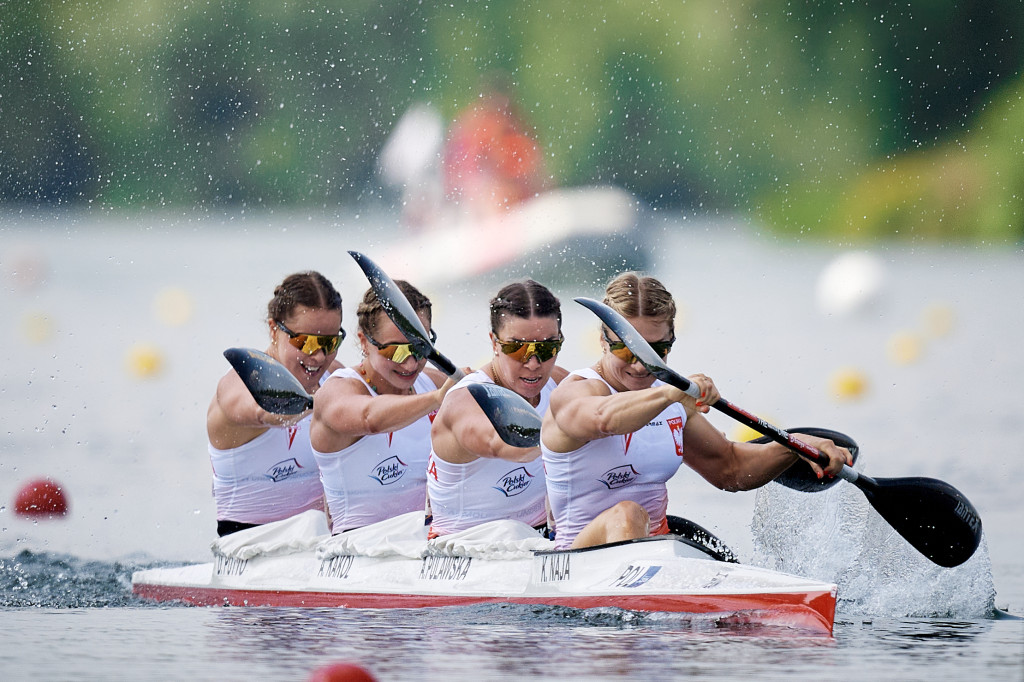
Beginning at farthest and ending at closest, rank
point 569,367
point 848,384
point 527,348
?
point 569,367
point 848,384
point 527,348

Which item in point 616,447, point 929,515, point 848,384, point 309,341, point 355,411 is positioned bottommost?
point 929,515

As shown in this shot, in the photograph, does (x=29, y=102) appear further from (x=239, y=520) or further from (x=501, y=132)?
(x=239, y=520)

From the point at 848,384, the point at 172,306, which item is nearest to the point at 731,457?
the point at 848,384

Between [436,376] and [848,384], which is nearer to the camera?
[436,376]

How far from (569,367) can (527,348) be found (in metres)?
10.6

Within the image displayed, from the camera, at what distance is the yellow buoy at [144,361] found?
15625 mm

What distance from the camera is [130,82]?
2014cm

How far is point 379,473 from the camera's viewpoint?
4.91 metres

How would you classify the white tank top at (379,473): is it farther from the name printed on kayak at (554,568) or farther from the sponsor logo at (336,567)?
the name printed on kayak at (554,568)

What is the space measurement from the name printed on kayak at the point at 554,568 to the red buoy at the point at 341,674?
1.26 m

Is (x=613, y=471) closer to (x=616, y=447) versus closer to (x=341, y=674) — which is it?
(x=616, y=447)

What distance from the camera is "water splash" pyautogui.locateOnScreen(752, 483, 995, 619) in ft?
14.9

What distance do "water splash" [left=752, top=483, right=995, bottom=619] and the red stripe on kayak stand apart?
689 mm

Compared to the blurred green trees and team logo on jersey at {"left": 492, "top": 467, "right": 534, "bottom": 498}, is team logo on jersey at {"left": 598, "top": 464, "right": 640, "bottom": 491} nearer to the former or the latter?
team logo on jersey at {"left": 492, "top": 467, "right": 534, "bottom": 498}
